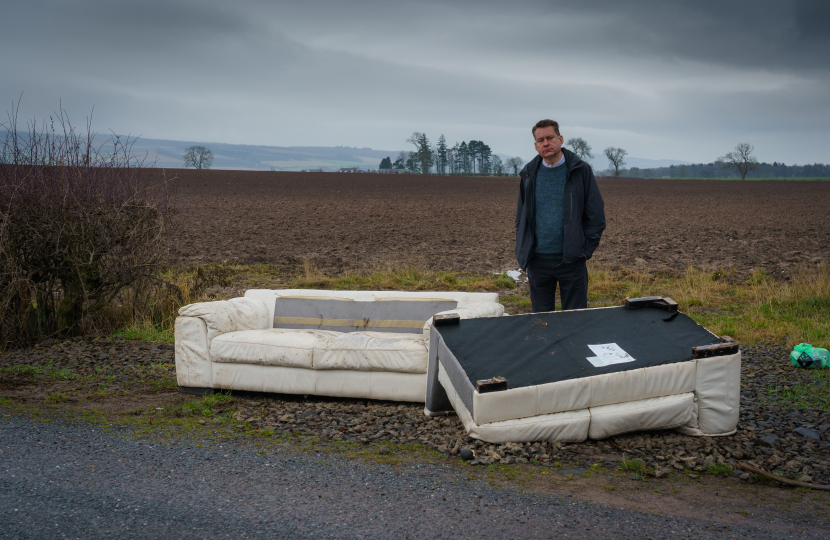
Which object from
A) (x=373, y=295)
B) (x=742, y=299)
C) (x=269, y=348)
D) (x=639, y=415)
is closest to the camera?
(x=639, y=415)

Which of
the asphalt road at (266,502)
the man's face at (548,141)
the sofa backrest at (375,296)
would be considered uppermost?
the man's face at (548,141)

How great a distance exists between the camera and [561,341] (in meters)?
4.39

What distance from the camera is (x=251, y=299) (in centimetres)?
602

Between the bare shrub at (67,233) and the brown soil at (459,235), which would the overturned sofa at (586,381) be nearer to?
the bare shrub at (67,233)

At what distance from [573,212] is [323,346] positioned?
7.27 feet

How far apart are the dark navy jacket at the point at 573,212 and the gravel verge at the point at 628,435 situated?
1.41m

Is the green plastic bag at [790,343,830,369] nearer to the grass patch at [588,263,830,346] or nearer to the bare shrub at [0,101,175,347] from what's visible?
the grass patch at [588,263,830,346]

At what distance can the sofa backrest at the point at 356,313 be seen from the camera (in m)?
5.82

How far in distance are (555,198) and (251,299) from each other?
9.81ft

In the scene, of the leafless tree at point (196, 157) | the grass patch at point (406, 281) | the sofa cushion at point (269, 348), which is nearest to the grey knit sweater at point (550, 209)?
the sofa cushion at point (269, 348)

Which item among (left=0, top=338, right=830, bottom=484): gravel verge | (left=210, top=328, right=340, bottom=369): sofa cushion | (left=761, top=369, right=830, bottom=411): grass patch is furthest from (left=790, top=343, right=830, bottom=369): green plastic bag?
(left=210, top=328, right=340, bottom=369): sofa cushion

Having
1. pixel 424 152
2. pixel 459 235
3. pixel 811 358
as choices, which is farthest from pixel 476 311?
pixel 424 152

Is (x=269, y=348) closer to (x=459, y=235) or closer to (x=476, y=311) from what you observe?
(x=476, y=311)

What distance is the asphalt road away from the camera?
2.94 meters
